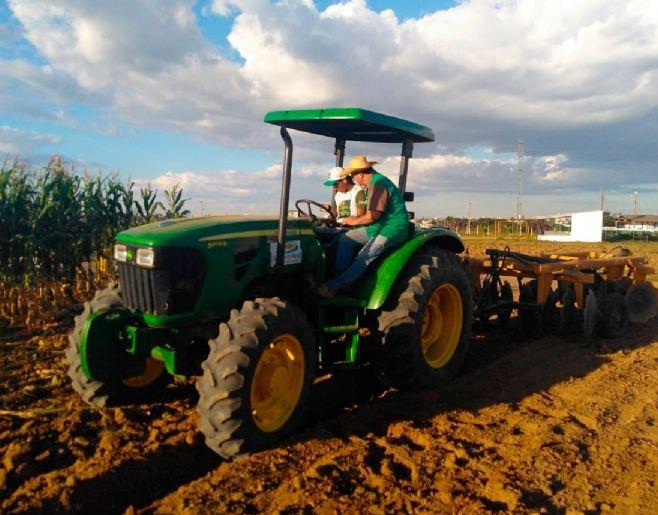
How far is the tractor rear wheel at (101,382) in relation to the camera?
4199 millimetres

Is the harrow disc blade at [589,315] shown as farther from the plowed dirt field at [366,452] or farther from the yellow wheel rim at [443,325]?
the yellow wheel rim at [443,325]

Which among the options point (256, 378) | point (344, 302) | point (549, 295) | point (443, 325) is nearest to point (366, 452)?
point (256, 378)

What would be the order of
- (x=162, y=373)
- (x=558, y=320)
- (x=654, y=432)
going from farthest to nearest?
(x=558, y=320), (x=162, y=373), (x=654, y=432)

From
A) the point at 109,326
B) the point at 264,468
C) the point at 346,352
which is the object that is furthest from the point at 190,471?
the point at 346,352

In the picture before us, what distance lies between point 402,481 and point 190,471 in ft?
4.17

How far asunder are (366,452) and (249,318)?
1129mm

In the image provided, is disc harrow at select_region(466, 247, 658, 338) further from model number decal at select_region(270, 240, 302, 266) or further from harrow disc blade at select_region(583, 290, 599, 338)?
model number decal at select_region(270, 240, 302, 266)

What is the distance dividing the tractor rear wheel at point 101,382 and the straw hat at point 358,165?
2.09m

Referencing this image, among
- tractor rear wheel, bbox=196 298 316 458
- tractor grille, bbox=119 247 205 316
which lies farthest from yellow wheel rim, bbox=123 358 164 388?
tractor rear wheel, bbox=196 298 316 458

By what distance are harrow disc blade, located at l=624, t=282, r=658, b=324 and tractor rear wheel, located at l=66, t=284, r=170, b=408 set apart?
6.31m

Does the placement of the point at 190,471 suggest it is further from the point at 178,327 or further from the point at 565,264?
the point at 565,264

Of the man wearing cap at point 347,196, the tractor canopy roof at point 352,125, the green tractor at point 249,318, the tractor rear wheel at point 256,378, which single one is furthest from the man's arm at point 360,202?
the tractor rear wheel at point 256,378

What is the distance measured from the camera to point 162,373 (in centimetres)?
470

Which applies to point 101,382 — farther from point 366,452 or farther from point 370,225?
point 370,225
